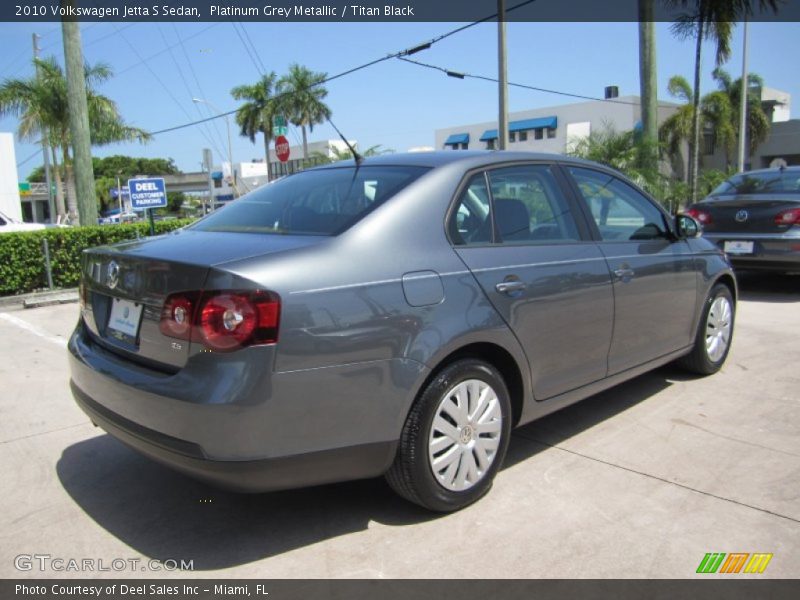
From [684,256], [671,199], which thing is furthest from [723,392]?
[671,199]

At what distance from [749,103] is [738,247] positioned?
35.3m

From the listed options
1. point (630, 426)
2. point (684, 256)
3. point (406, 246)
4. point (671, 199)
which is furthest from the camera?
point (671, 199)

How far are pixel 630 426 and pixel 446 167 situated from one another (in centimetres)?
205

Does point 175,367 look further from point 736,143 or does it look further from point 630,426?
point 736,143

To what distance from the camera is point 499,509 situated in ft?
10.1

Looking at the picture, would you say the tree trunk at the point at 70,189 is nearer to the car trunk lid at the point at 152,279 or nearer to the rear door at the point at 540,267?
the car trunk lid at the point at 152,279

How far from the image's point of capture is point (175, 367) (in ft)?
8.38

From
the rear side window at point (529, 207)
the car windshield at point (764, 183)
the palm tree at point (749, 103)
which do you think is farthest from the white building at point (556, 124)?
the rear side window at point (529, 207)

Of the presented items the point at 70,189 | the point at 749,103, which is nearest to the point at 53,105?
the point at 70,189

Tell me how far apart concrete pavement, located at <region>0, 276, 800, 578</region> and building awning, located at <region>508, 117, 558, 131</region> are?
41600 millimetres

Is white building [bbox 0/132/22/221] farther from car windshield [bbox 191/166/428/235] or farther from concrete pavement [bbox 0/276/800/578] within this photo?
car windshield [bbox 191/166/428/235]

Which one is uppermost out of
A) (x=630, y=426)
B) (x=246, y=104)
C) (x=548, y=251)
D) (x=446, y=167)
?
(x=246, y=104)

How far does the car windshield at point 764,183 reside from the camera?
27.0 ft

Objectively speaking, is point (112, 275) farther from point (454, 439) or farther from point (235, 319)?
point (454, 439)
